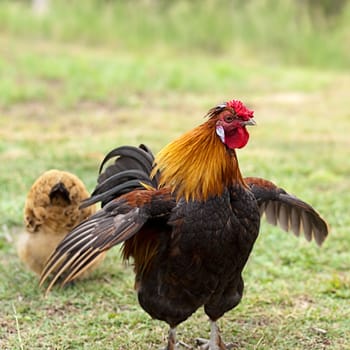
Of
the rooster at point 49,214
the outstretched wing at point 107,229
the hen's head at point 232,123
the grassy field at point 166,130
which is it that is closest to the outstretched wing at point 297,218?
the grassy field at point 166,130

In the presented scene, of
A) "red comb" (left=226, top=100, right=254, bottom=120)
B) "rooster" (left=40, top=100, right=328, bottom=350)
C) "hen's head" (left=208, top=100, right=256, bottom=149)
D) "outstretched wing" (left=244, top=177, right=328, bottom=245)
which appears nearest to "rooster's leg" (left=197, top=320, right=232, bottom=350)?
"rooster" (left=40, top=100, right=328, bottom=350)

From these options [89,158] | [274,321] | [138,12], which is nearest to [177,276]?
[274,321]

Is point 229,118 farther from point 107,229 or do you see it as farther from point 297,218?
point 297,218

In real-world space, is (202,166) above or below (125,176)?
above

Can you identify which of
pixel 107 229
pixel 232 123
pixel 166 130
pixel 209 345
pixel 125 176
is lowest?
pixel 209 345

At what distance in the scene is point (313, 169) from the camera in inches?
320

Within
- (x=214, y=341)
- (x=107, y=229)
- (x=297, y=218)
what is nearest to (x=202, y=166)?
(x=107, y=229)

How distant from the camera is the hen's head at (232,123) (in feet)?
12.1

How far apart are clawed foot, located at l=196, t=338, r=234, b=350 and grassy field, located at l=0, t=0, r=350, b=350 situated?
0.20ft

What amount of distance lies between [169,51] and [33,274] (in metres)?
11.0

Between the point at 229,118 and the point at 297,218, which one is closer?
the point at 229,118

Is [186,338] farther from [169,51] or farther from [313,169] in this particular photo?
[169,51]

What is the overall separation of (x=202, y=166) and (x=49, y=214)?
1664 mm

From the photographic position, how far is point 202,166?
12.2ft
